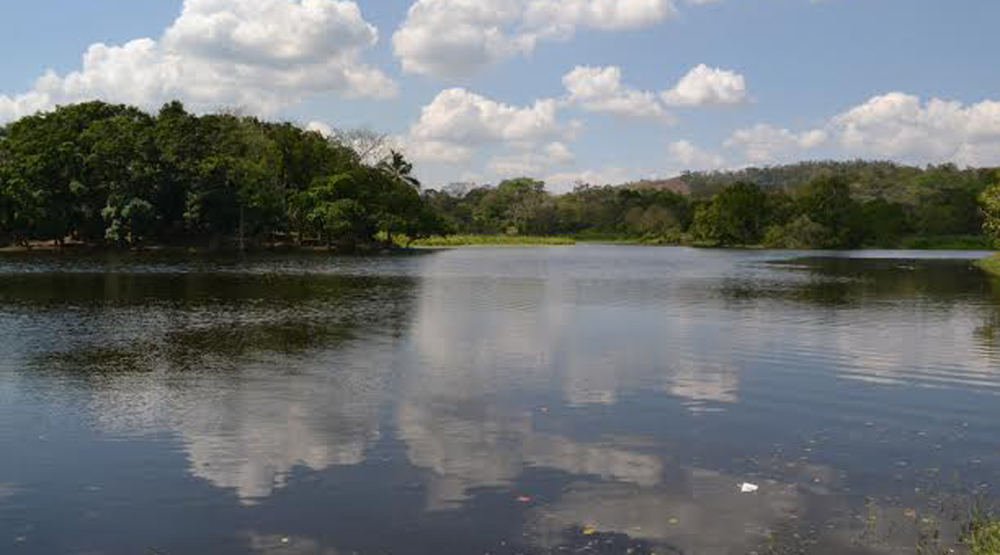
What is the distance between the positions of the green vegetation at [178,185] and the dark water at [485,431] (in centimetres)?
7273

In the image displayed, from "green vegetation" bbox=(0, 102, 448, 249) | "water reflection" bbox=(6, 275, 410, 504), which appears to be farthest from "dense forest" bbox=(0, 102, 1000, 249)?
"water reflection" bbox=(6, 275, 410, 504)

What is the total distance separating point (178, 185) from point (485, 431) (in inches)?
4046

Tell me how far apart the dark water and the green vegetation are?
72.7 m

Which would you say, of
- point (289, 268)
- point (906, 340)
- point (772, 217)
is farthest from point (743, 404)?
point (772, 217)

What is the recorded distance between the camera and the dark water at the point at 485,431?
11273 mm

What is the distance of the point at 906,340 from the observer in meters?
30.6

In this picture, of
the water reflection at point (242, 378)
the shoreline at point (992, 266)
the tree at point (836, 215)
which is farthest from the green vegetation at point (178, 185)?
the tree at point (836, 215)

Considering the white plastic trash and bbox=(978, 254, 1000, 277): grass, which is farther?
bbox=(978, 254, 1000, 277): grass

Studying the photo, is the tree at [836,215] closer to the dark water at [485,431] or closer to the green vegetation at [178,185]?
the green vegetation at [178,185]

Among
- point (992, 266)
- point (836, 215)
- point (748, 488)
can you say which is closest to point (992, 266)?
point (992, 266)

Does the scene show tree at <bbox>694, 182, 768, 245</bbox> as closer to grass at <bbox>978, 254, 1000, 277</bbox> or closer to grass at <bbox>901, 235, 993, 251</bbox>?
grass at <bbox>901, 235, 993, 251</bbox>

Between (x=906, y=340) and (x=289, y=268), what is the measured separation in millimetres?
56077

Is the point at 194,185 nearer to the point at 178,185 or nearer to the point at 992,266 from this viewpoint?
the point at 178,185

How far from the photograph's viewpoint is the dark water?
11273mm
